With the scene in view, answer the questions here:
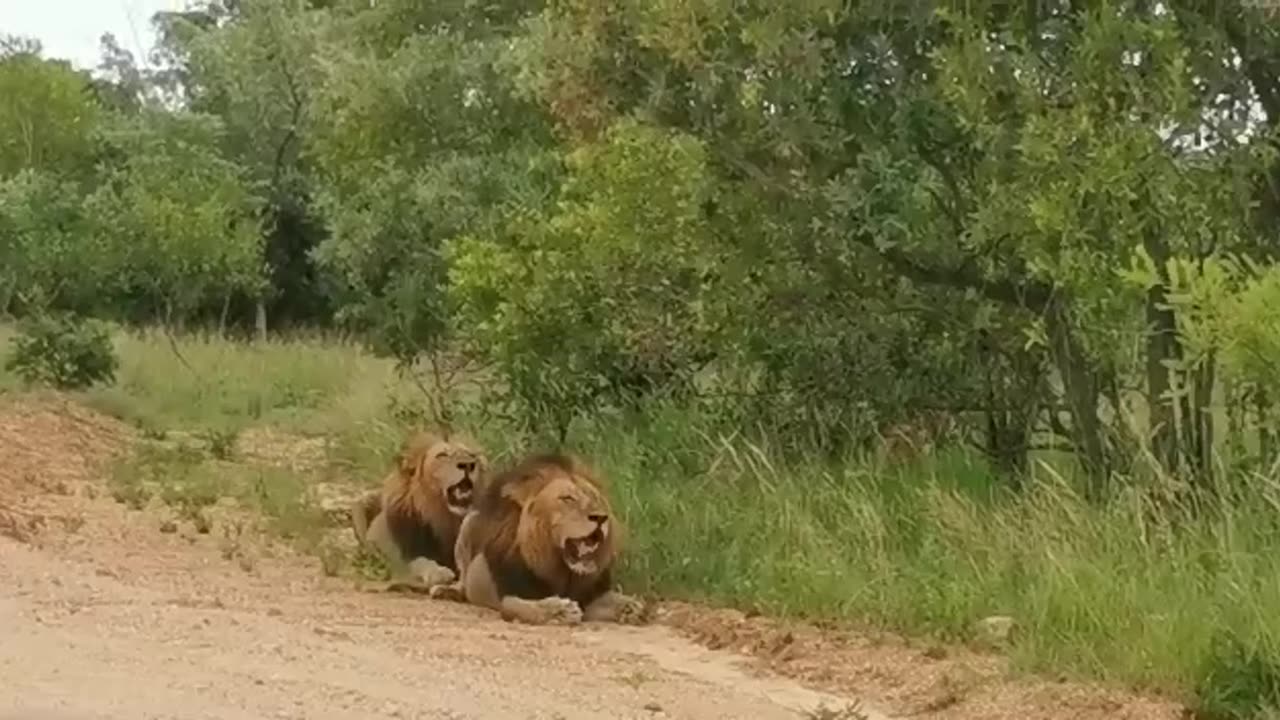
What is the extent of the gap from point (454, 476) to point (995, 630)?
11.3 feet

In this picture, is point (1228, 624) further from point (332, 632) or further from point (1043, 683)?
point (332, 632)

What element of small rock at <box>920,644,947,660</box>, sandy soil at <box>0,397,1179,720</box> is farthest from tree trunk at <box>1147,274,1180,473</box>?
sandy soil at <box>0,397,1179,720</box>

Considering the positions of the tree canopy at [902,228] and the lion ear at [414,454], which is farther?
the lion ear at [414,454]

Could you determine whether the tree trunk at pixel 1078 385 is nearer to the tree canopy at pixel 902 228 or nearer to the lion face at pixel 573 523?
the tree canopy at pixel 902 228

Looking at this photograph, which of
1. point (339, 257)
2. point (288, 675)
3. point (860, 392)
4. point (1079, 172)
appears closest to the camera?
point (288, 675)

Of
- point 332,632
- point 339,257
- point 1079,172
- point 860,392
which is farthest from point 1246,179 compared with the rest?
point 339,257

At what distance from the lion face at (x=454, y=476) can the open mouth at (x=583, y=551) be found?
1.23 m

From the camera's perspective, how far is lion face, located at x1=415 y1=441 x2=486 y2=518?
445 inches

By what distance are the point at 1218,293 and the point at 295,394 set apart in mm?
17241

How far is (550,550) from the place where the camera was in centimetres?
1018

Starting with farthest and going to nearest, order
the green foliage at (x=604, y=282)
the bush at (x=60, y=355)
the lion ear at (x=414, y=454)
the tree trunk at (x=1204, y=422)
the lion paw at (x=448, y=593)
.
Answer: the bush at (x=60, y=355)
the green foliage at (x=604, y=282)
the lion ear at (x=414, y=454)
the lion paw at (x=448, y=593)
the tree trunk at (x=1204, y=422)

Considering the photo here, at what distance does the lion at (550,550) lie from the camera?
10141 millimetres

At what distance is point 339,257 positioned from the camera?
71.1 ft

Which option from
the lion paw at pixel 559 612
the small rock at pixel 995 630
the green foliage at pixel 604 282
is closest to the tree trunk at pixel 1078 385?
the green foliage at pixel 604 282
